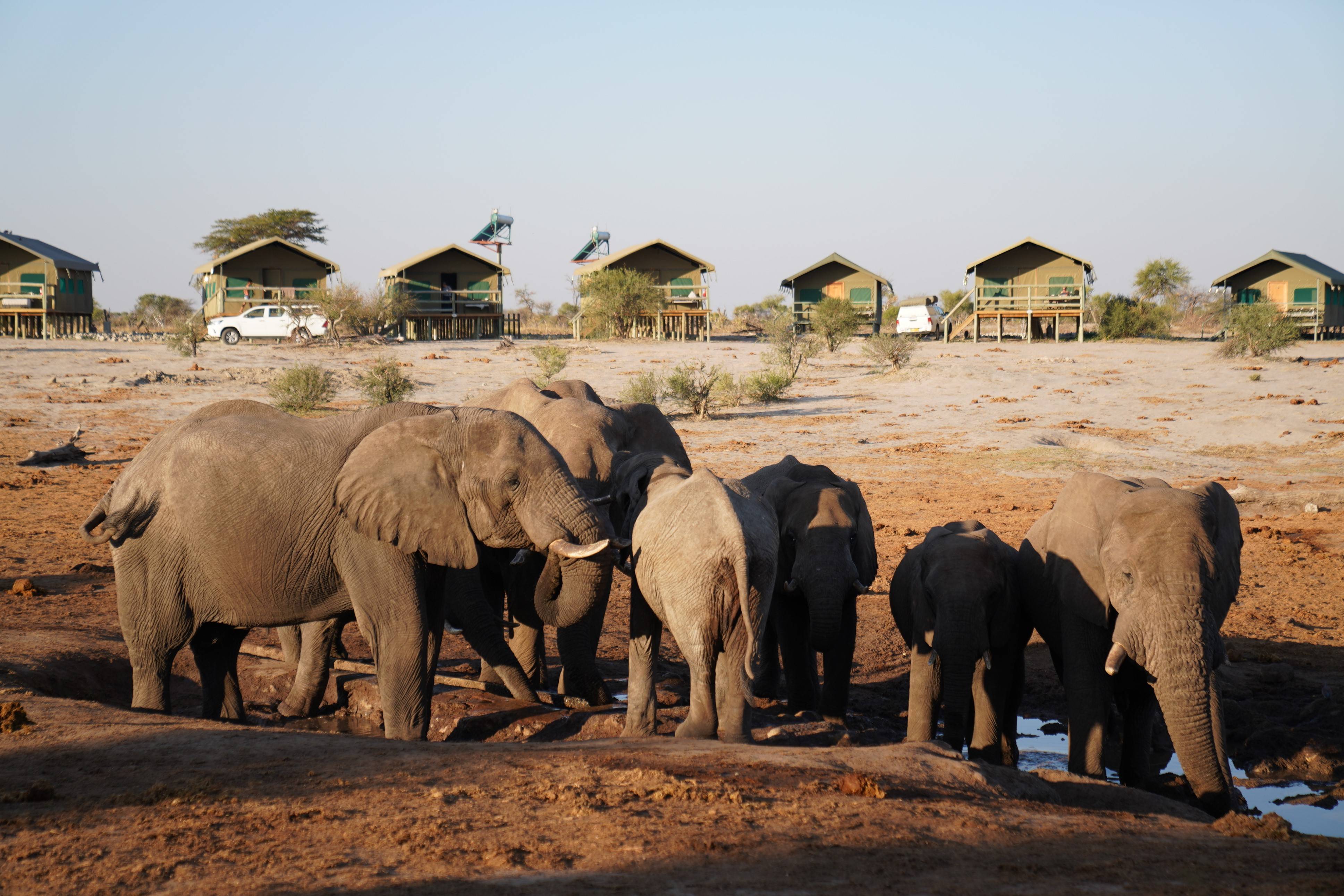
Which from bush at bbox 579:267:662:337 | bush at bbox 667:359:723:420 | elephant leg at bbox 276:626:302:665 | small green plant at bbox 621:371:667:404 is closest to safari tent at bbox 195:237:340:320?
bush at bbox 579:267:662:337

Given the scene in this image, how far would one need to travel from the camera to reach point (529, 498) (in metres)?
6.26

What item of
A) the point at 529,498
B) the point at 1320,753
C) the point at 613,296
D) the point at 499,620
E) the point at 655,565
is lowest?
the point at 1320,753

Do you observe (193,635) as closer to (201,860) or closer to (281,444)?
(281,444)

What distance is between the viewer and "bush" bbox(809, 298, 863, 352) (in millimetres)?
38719

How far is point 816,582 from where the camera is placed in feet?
23.7

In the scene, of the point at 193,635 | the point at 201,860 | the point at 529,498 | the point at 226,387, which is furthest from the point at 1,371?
the point at 201,860

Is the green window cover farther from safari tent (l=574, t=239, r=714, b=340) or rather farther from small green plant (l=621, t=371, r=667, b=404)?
small green plant (l=621, t=371, r=667, b=404)

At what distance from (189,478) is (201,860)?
10.6 ft

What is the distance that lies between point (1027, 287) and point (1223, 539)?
43.2 meters

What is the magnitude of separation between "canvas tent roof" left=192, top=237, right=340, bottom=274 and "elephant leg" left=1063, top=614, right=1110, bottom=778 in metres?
41.7

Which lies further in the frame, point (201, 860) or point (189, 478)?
point (189, 478)

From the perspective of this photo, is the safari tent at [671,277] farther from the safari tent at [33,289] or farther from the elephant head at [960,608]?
the elephant head at [960,608]

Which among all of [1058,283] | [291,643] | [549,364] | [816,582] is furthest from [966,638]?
[1058,283]

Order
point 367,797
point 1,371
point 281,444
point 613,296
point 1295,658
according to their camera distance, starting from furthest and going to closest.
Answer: point 613,296
point 1,371
point 1295,658
point 281,444
point 367,797
